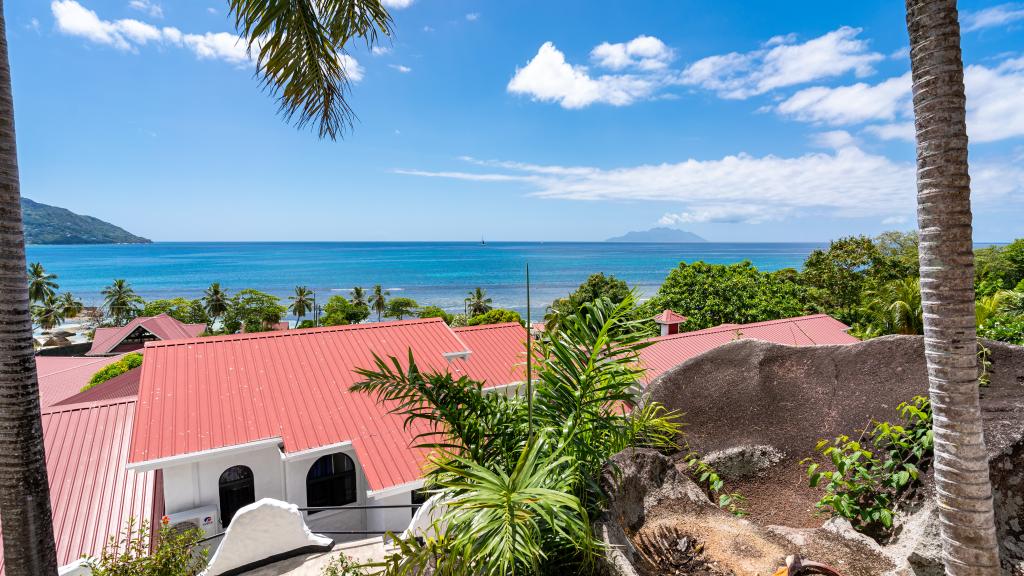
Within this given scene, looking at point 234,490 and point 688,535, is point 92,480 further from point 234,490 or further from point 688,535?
point 688,535

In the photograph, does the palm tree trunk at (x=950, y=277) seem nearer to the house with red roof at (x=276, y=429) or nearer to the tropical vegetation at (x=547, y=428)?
the tropical vegetation at (x=547, y=428)

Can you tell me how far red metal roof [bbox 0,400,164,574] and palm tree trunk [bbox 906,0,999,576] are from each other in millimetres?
10853

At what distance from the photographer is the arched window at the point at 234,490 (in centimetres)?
1018

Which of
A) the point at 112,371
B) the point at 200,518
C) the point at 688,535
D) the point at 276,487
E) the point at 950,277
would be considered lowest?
the point at 200,518

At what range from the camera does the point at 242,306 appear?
5016 centimetres

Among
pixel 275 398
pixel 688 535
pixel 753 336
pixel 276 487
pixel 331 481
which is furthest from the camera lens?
pixel 753 336

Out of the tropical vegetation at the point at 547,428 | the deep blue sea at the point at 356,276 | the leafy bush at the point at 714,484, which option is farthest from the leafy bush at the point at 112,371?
the deep blue sea at the point at 356,276

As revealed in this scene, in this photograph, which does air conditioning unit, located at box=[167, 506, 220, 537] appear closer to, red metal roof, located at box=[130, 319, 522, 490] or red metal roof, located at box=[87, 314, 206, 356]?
red metal roof, located at box=[130, 319, 522, 490]

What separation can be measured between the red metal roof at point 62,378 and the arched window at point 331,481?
39.5ft

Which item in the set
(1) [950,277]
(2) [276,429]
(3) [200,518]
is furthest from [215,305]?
(1) [950,277]

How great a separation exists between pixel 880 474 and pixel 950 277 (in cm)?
251

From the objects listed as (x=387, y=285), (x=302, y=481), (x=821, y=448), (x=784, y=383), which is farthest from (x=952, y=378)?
(x=387, y=285)

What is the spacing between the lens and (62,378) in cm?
2086

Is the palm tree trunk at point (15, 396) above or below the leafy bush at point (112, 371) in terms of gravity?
above
